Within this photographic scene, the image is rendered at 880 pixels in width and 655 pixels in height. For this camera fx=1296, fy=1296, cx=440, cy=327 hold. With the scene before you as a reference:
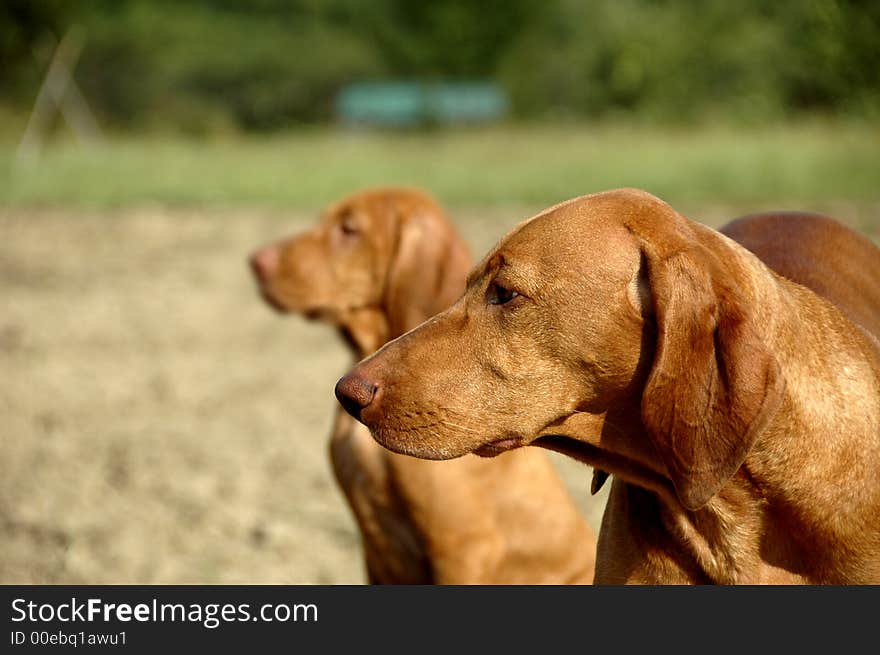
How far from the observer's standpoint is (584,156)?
25406 mm

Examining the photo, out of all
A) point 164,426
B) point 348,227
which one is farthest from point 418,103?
point 348,227

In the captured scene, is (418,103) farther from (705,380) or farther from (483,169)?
(705,380)

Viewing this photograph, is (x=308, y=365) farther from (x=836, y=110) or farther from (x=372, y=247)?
(x=836, y=110)

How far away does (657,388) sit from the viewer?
9.93ft

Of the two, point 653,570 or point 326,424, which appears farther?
point 326,424

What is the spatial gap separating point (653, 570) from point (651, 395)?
576 millimetres

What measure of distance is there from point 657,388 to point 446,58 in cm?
4125

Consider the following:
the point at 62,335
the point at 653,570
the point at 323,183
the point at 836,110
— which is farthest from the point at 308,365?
the point at 836,110

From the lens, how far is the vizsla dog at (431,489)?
529 cm

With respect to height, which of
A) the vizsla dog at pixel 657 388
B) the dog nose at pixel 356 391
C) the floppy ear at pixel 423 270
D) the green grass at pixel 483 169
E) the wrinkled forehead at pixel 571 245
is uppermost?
the wrinkled forehead at pixel 571 245

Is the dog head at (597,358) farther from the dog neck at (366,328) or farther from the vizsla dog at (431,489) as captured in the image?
the dog neck at (366,328)

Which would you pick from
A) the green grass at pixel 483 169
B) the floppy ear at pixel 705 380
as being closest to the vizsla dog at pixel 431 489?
the floppy ear at pixel 705 380

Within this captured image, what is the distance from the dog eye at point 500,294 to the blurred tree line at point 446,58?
119 feet

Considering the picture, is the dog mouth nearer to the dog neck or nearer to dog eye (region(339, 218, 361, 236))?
the dog neck
